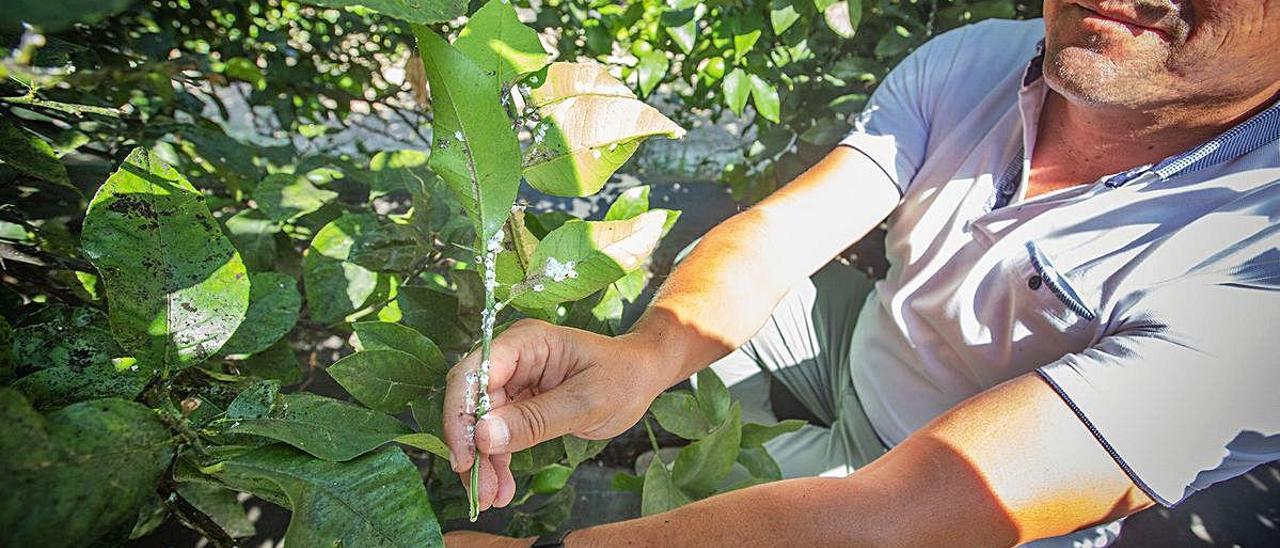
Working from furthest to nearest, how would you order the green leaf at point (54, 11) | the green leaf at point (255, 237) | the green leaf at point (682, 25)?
the green leaf at point (682, 25)
the green leaf at point (255, 237)
the green leaf at point (54, 11)

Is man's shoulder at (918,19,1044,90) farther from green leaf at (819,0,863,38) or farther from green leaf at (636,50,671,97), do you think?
green leaf at (636,50,671,97)

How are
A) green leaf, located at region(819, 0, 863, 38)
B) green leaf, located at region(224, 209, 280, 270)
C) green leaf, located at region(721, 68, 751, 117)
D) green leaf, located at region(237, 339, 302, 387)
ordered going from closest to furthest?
green leaf, located at region(237, 339, 302, 387), green leaf, located at region(224, 209, 280, 270), green leaf, located at region(819, 0, 863, 38), green leaf, located at region(721, 68, 751, 117)

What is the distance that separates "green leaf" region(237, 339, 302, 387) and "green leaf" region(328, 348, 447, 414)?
0.60ft

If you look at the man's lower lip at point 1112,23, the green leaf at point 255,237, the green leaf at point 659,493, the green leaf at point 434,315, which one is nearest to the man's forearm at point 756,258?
the green leaf at point 659,493

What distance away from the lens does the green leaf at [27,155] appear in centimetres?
78

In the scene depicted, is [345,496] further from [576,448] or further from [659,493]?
[659,493]

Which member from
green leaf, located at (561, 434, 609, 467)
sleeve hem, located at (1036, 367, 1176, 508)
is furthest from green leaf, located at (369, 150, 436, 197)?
sleeve hem, located at (1036, 367, 1176, 508)

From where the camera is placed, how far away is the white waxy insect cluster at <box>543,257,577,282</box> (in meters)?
0.73

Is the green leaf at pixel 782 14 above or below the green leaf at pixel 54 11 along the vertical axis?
below

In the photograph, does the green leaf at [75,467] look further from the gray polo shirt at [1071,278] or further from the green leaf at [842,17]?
the green leaf at [842,17]

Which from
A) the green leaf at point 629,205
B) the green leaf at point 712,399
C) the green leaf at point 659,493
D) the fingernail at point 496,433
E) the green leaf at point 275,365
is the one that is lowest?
the green leaf at point 659,493

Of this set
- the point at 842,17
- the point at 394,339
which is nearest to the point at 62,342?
the point at 394,339

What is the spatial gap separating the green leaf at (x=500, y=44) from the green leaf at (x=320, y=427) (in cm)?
31

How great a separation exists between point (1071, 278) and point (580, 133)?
0.80 metres
